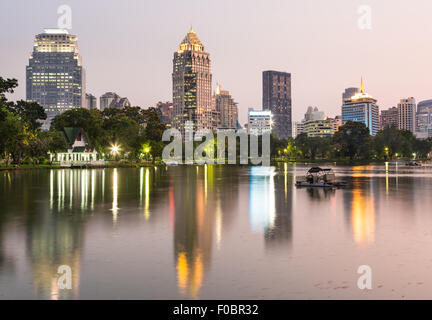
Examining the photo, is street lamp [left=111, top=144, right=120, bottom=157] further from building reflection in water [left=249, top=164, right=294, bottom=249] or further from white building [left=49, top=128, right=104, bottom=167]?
building reflection in water [left=249, top=164, right=294, bottom=249]

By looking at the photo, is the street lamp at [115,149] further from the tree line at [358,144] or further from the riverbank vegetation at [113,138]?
the tree line at [358,144]

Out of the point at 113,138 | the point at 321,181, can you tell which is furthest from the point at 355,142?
the point at 321,181

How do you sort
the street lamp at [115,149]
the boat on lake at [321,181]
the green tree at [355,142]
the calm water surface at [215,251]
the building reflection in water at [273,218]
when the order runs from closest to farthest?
1. the calm water surface at [215,251]
2. the building reflection in water at [273,218]
3. the boat on lake at [321,181]
4. the street lamp at [115,149]
5. the green tree at [355,142]

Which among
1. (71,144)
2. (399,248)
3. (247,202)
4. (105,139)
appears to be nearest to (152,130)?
(105,139)

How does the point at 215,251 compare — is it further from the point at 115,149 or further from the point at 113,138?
the point at 113,138

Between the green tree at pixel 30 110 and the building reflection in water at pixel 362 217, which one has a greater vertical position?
the green tree at pixel 30 110

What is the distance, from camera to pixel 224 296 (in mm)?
7922

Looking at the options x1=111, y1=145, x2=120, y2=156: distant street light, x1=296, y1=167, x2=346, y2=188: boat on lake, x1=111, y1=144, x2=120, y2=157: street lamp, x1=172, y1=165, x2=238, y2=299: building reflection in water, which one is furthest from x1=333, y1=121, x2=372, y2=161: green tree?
x1=172, y1=165, x2=238, y2=299: building reflection in water

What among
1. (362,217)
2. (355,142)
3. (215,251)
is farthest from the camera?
(355,142)

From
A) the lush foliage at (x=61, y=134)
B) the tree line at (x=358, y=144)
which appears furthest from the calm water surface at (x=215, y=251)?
the tree line at (x=358, y=144)

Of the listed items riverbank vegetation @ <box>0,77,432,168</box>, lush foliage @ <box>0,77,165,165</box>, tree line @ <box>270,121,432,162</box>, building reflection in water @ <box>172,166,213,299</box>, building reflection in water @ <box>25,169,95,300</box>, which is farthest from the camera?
tree line @ <box>270,121,432,162</box>

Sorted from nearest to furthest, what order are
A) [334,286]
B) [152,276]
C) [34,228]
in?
[334,286] → [152,276] → [34,228]
